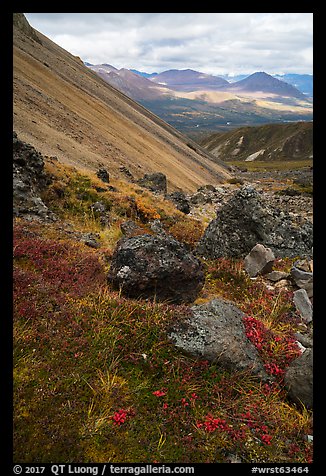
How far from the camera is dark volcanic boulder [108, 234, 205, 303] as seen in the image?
735 cm

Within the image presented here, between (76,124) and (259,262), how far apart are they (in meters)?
44.4

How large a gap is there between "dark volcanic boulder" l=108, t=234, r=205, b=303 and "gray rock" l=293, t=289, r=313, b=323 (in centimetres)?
307

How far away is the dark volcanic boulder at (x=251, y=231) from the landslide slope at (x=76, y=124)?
2261 cm

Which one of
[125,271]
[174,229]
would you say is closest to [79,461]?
[125,271]

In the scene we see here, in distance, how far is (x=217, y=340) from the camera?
615 cm

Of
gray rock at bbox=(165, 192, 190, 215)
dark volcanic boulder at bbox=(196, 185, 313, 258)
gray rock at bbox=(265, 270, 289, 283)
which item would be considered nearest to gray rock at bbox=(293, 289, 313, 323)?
gray rock at bbox=(265, 270, 289, 283)

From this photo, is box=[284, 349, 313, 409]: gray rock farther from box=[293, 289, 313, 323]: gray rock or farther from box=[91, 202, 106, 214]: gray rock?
box=[91, 202, 106, 214]: gray rock

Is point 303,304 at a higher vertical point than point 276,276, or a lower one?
lower

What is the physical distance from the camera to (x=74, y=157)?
35.3 meters

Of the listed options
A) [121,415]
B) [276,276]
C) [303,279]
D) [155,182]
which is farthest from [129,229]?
[155,182]

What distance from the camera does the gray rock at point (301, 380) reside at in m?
5.54

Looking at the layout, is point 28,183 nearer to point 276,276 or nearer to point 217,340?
point 276,276

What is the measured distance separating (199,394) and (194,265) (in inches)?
136
